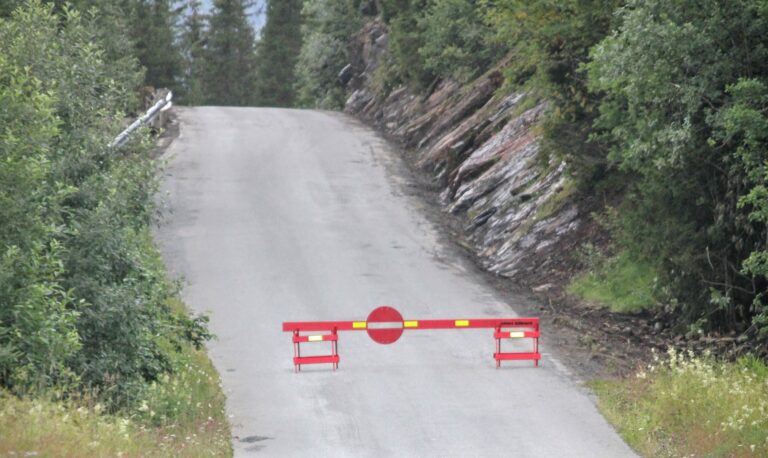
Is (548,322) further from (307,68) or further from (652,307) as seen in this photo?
(307,68)

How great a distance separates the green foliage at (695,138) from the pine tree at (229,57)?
204ft

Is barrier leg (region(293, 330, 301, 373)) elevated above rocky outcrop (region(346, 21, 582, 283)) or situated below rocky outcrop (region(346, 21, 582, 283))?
below

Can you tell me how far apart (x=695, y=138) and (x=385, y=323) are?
16.4ft

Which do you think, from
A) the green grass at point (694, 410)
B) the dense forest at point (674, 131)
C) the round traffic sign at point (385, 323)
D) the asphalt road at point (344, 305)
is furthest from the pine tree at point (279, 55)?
the green grass at point (694, 410)

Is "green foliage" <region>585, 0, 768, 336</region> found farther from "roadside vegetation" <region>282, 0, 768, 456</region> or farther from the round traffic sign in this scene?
the round traffic sign

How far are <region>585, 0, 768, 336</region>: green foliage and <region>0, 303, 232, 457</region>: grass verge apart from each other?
6893 mm

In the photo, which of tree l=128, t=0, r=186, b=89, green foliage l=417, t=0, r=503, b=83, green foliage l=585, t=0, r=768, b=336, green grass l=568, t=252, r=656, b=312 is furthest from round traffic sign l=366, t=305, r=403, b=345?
tree l=128, t=0, r=186, b=89

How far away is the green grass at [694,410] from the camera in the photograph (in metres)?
10.9

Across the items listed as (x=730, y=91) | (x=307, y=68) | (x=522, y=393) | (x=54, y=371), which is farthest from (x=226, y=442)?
(x=307, y=68)

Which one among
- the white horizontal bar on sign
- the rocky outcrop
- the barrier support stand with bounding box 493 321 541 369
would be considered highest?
the rocky outcrop

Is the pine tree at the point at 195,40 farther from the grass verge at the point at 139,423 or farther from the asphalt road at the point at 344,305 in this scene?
the grass verge at the point at 139,423

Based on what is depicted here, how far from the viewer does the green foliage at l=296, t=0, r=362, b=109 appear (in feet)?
155

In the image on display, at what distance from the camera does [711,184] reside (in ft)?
49.9

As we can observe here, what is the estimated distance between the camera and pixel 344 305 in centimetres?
1841
